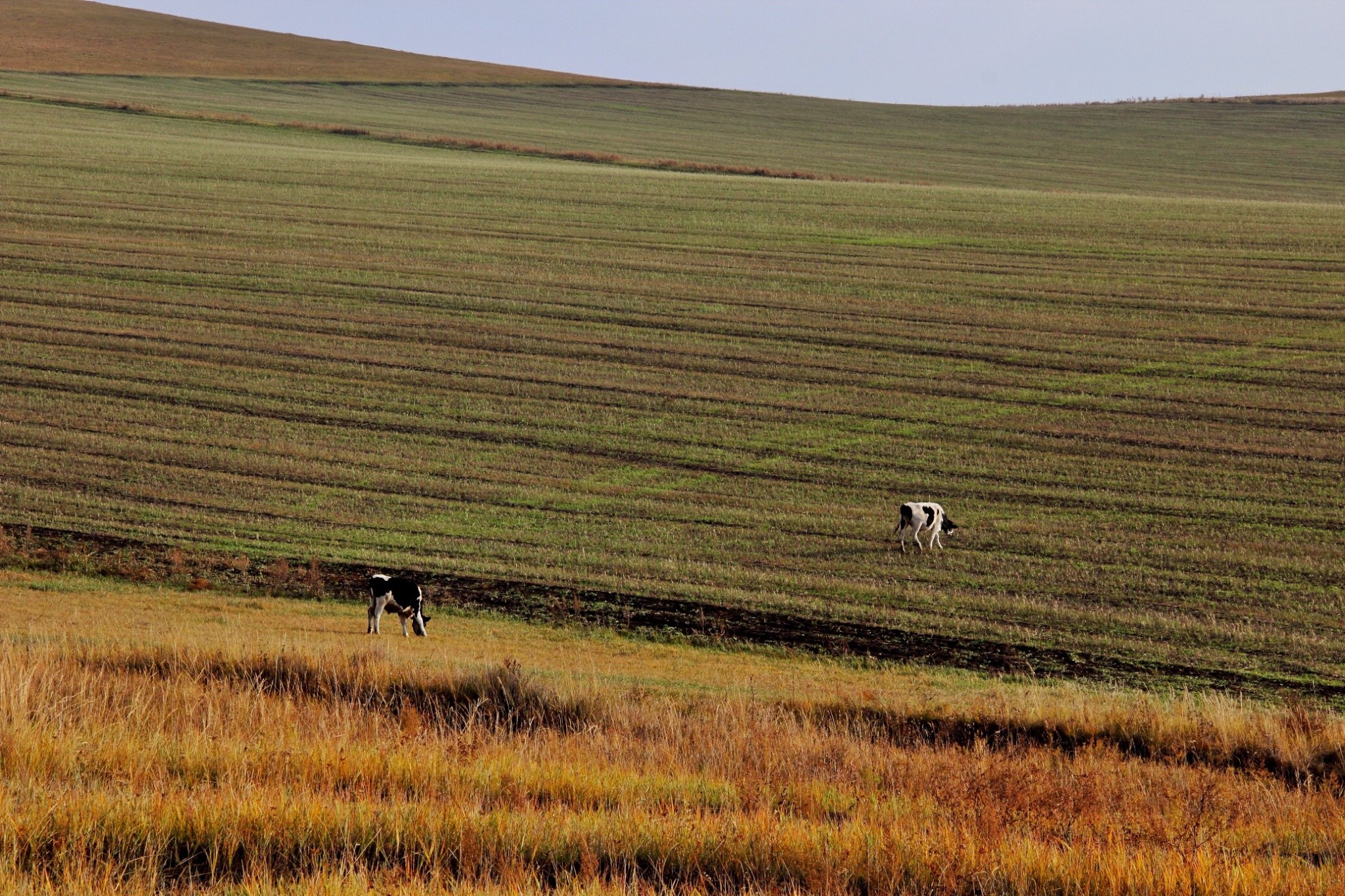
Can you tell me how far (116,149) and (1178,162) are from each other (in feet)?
189

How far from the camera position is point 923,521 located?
61.7 feet

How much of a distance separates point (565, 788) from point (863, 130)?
84990 millimetres

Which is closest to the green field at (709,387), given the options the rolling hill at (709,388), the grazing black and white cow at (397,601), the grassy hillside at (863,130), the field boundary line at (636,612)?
the rolling hill at (709,388)

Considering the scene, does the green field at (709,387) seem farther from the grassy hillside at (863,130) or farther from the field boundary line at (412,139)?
the grassy hillside at (863,130)

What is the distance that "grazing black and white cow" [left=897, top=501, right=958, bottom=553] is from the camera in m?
18.8

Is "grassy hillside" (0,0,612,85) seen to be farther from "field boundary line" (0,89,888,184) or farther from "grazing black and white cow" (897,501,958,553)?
"grazing black and white cow" (897,501,958,553)

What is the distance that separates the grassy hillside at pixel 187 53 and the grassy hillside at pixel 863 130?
4961 millimetres

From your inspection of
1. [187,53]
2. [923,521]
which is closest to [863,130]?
[187,53]

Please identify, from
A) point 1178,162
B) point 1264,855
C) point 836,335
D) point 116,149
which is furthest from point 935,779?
point 1178,162

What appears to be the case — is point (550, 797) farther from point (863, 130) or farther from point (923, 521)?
point (863, 130)

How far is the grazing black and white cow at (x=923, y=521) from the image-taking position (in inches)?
738

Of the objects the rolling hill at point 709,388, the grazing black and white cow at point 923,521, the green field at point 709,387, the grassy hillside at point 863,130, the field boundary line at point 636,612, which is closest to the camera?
the field boundary line at point 636,612

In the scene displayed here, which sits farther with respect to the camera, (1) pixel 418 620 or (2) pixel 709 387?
(2) pixel 709 387

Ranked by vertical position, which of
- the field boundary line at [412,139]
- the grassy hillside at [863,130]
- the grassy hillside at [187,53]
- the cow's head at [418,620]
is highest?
the grassy hillside at [187,53]
